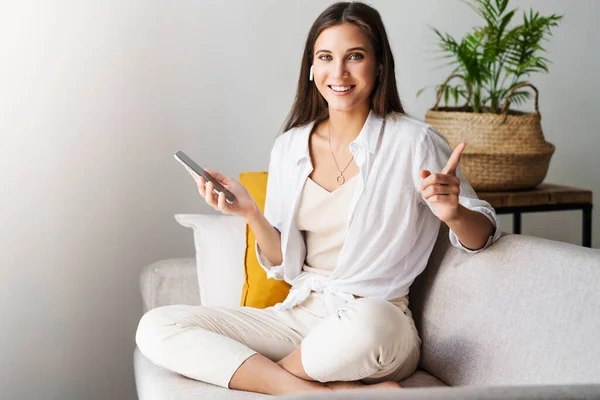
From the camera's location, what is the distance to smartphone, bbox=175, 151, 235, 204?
173cm

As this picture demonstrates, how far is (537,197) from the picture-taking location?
2494 millimetres

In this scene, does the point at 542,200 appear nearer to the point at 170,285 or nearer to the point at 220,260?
the point at 220,260

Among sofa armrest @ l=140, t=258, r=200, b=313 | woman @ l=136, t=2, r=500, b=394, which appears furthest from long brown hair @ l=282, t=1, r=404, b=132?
sofa armrest @ l=140, t=258, r=200, b=313

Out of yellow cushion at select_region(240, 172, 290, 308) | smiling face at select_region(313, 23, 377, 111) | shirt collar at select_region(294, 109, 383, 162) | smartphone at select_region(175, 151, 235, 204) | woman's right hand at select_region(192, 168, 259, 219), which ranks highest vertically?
smiling face at select_region(313, 23, 377, 111)

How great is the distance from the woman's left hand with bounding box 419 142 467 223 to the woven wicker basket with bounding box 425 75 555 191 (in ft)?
3.05

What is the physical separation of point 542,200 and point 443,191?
1.10m

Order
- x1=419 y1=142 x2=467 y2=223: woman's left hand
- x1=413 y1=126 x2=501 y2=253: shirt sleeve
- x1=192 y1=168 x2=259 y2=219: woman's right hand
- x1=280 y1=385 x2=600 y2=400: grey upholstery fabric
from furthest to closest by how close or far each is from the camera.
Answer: x1=192 y1=168 x2=259 y2=219: woman's right hand
x1=413 y1=126 x2=501 y2=253: shirt sleeve
x1=419 y1=142 x2=467 y2=223: woman's left hand
x1=280 y1=385 x2=600 y2=400: grey upholstery fabric

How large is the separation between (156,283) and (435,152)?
904 mm

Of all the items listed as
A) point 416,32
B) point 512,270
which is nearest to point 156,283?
point 512,270

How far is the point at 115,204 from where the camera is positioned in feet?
8.61

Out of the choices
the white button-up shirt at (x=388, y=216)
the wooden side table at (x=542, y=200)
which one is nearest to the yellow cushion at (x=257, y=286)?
the white button-up shirt at (x=388, y=216)

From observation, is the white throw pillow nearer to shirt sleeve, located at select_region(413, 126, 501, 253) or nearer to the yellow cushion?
the yellow cushion

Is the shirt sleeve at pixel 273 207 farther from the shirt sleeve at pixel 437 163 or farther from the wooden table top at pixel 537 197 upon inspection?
the wooden table top at pixel 537 197

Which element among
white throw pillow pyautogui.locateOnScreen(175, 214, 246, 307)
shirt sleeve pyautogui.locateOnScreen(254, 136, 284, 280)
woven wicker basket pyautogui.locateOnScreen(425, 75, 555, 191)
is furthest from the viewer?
woven wicker basket pyautogui.locateOnScreen(425, 75, 555, 191)
